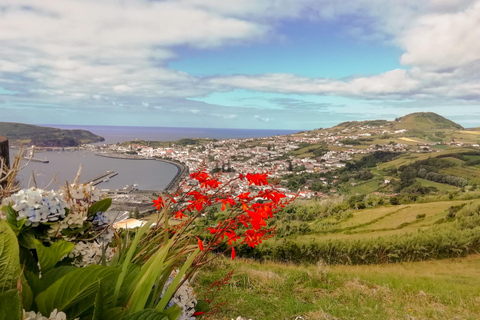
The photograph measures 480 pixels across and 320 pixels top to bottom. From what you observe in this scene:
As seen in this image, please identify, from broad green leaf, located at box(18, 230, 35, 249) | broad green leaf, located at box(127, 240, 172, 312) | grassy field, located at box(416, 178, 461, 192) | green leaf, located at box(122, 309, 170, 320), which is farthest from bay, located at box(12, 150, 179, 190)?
grassy field, located at box(416, 178, 461, 192)

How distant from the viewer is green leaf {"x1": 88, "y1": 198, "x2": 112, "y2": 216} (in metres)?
1.34

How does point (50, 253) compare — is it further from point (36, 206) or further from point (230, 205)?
point (230, 205)

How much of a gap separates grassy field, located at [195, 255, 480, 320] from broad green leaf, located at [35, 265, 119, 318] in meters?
2.52

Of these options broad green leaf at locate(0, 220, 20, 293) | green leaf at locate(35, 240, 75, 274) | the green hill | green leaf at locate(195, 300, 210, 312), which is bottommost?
green leaf at locate(195, 300, 210, 312)

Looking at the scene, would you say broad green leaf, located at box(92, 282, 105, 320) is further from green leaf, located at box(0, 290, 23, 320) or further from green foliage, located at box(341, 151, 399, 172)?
green foliage, located at box(341, 151, 399, 172)

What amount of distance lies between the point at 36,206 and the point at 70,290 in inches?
18.4

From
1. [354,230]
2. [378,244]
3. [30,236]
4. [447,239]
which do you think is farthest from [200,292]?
[354,230]

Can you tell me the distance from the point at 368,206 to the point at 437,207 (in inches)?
120

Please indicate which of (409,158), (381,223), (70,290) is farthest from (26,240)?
(409,158)

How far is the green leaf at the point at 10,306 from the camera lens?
662mm

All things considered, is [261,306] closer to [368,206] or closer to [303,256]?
[303,256]

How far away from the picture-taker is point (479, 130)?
184 ft

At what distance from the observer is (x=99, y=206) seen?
1.36 metres

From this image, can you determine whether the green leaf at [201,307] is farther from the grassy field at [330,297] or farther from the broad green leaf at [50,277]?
the grassy field at [330,297]
